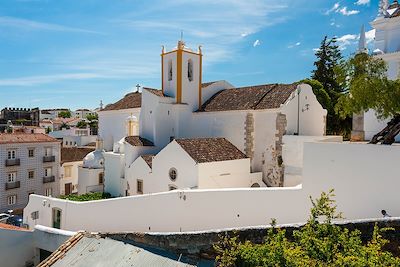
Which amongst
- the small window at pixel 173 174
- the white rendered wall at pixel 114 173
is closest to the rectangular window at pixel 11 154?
the white rendered wall at pixel 114 173

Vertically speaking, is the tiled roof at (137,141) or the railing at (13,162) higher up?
the tiled roof at (137,141)

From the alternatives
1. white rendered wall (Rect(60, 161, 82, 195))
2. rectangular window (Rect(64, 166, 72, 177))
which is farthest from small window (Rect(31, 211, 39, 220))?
rectangular window (Rect(64, 166, 72, 177))

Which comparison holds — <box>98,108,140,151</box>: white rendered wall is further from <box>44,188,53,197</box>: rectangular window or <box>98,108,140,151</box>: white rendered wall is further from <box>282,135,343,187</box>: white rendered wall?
<box>282,135,343,187</box>: white rendered wall

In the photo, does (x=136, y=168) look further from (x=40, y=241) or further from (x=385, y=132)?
(x=385, y=132)

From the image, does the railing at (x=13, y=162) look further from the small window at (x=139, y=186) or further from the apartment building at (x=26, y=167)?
the small window at (x=139, y=186)

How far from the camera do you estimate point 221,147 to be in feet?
55.8

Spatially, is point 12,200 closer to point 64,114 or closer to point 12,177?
point 12,177

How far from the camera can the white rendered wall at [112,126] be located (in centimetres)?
2562

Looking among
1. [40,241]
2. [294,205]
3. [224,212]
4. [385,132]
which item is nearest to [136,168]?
[40,241]

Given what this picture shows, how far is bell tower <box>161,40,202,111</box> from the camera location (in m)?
20.9

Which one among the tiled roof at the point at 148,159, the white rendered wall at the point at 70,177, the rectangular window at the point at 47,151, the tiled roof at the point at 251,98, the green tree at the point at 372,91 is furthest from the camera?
the white rendered wall at the point at 70,177

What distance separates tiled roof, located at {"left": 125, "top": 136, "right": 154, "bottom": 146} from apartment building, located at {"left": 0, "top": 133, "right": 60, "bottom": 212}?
1146 centimetres

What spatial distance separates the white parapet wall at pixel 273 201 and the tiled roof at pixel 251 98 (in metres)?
7.38

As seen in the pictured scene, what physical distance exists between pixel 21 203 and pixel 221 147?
18.6m
